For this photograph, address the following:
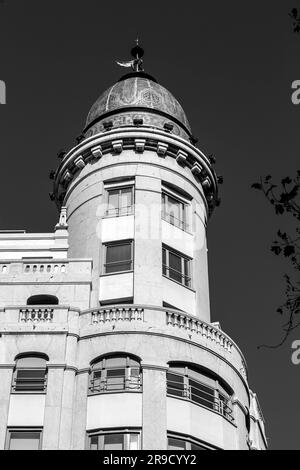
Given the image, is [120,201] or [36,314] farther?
[120,201]

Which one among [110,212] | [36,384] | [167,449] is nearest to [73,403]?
[36,384]

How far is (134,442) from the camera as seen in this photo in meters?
32.7

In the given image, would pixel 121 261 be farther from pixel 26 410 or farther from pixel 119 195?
pixel 26 410

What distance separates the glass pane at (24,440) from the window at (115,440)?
196 centimetres

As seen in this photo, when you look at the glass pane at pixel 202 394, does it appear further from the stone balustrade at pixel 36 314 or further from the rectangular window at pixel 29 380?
the stone balustrade at pixel 36 314

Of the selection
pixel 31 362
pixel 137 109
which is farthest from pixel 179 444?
pixel 137 109

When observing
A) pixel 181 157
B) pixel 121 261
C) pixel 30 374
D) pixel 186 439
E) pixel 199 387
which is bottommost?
pixel 186 439

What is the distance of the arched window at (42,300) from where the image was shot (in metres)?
38.2

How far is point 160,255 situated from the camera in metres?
39.7

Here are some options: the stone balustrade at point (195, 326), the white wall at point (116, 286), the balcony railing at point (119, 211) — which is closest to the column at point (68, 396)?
the white wall at point (116, 286)

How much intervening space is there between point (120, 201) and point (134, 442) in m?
13.0

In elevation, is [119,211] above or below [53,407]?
above

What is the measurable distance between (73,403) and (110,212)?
1078 centimetres
